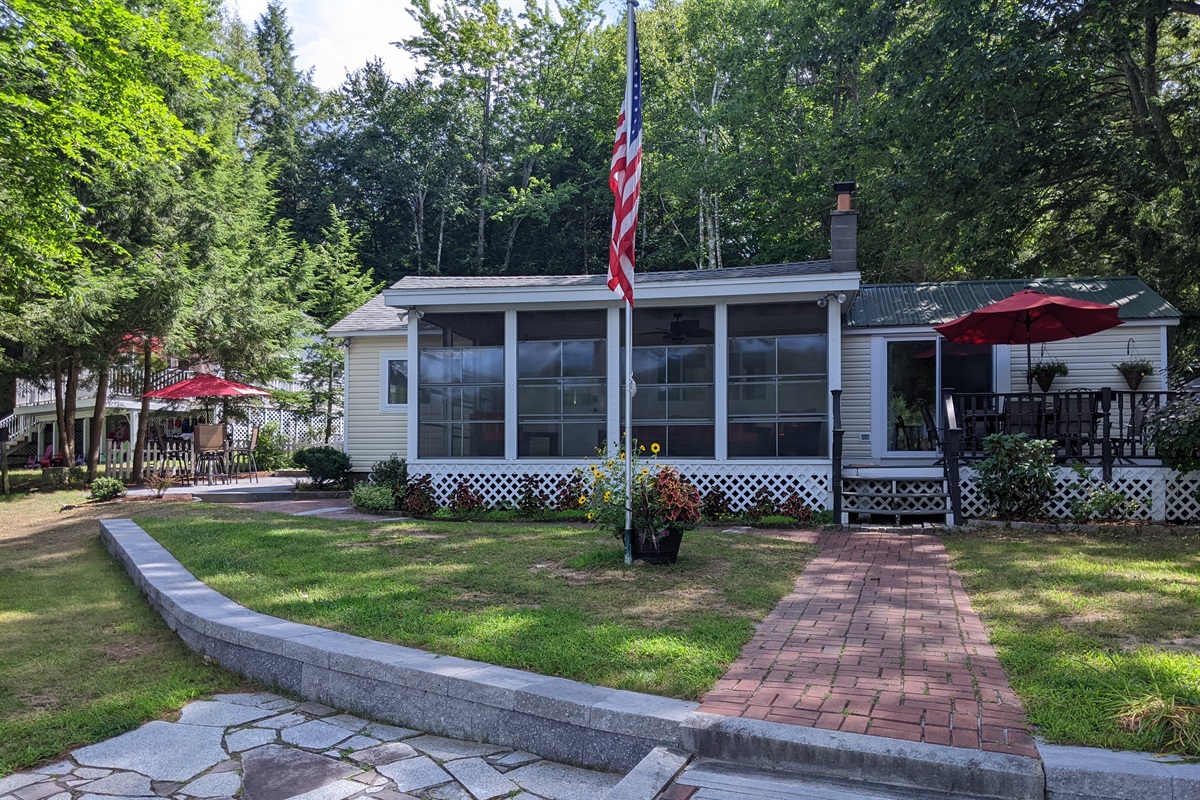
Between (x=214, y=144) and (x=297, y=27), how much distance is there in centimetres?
2304

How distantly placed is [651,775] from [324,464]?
12.5 m

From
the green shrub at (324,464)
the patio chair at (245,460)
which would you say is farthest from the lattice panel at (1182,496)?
the patio chair at (245,460)

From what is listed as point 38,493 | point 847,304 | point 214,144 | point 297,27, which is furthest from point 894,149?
point 297,27

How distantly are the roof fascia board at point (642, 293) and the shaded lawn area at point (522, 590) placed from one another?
3.34 meters

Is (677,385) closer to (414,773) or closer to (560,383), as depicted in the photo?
(560,383)

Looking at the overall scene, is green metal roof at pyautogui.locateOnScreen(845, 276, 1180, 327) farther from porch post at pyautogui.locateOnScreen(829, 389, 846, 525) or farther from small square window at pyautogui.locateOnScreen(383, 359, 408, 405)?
small square window at pyautogui.locateOnScreen(383, 359, 408, 405)

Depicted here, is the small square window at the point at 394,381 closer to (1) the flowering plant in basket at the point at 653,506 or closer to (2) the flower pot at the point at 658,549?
(1) the flowering plant in basket at the point at 653,506

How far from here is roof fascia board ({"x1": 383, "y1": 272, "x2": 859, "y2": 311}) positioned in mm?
9805

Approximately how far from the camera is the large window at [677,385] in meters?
10.5

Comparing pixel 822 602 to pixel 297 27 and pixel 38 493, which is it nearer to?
pixel 38 493

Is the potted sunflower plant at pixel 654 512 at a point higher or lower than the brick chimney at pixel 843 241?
lower

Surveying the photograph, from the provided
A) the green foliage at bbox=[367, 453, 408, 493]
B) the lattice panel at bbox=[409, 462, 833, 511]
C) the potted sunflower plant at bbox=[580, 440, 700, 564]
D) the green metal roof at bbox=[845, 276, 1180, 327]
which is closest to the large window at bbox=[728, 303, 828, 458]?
the lattice panel at bbox=[409, 462, 833, 511]

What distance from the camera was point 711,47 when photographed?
2400cm

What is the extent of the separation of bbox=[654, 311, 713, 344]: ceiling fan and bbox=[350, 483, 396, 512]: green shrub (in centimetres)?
448
